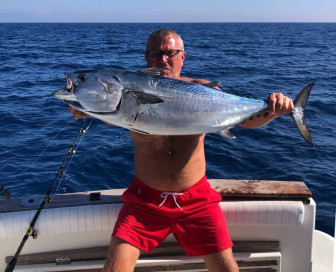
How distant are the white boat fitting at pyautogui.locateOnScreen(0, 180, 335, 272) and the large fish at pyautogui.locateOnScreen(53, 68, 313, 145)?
3.07ft

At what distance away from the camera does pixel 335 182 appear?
6742mm

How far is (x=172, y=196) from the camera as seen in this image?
10.5ft

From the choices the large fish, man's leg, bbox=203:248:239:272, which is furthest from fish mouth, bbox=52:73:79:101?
man's leg, bbox=203:248:239:272

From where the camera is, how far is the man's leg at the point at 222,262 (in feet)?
9.63

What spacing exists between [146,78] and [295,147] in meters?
6.32

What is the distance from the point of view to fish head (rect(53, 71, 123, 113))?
2479mm

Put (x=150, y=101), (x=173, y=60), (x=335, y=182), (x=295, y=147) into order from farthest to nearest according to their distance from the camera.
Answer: (x=295, y=147) < (x=335, y=182) < (x=173, y=60) < (x=150, y=101)

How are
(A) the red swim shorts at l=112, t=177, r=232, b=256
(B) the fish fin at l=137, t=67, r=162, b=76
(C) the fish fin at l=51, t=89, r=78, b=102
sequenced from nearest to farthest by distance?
(C) the fish fin at l=51, t=89, r=78, b=102 < (B) the fish fin at l=137, t=67, r=162, b=76 < (A) the red swim shorts at l=112, t=177, r=232, b=256

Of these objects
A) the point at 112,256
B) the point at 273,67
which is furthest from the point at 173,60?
the point at 273,67

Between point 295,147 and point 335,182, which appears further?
point 295,147

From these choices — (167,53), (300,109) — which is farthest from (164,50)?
(300,109)

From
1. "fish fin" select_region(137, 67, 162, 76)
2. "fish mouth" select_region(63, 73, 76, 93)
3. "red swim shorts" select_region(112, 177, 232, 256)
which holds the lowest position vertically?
"red swim shorts" select_region(112, 177, 232, 256)

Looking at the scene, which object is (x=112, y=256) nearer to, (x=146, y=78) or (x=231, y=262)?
(x=231, y=262)

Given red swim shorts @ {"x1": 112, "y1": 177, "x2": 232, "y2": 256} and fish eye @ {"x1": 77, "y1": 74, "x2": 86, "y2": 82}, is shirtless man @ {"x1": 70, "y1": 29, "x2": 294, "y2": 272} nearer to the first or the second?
red swim shorts @ {"x1": 112, "y1": 177, "x2": 232, "y2": 256}
